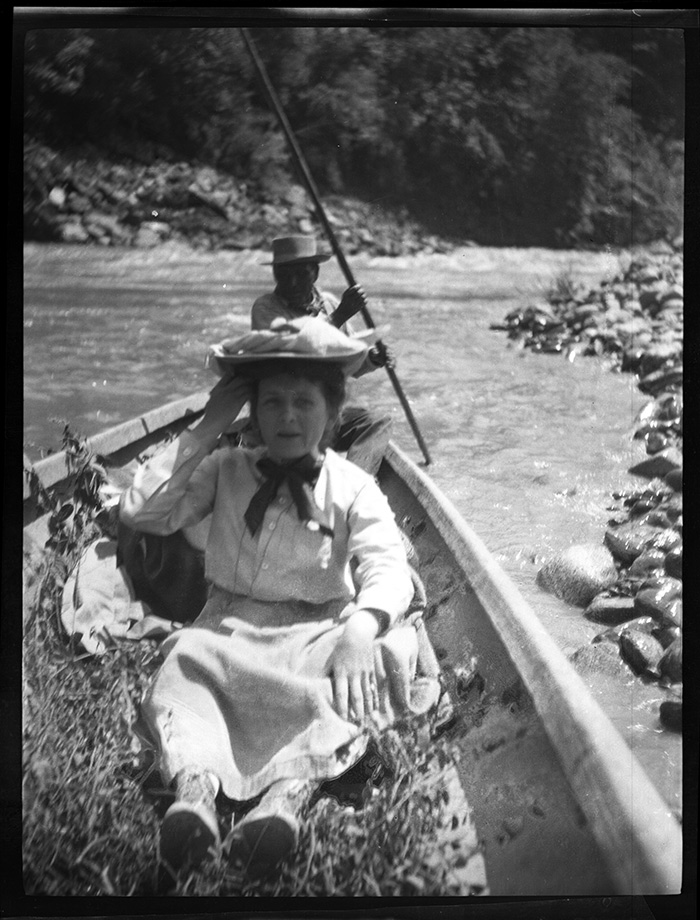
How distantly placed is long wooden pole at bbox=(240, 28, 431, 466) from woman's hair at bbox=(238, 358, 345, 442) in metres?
0.15

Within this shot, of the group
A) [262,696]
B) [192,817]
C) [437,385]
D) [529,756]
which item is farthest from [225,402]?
[529,756]

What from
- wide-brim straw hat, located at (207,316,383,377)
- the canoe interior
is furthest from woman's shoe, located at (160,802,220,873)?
wide-brim straw hat, located at (207,316,383,377)

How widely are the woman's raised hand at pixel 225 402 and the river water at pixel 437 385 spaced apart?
0.18ft

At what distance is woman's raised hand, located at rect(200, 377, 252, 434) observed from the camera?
2.63 metres

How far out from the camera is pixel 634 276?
8.93 ft

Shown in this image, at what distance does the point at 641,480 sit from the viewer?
269 centimetres

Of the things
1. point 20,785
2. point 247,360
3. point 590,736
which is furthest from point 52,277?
point 590,736

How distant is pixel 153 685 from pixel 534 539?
43.1 inches

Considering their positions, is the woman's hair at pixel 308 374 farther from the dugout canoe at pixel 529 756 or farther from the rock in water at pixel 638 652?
the rock in water at pixel 638 652

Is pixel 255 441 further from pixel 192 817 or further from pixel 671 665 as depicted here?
pixel 671 665

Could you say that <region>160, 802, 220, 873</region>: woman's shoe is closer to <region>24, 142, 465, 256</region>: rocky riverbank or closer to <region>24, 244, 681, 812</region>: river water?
<region>24, 244, 681, 812</region>: river water

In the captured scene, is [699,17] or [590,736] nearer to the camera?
[590,736]

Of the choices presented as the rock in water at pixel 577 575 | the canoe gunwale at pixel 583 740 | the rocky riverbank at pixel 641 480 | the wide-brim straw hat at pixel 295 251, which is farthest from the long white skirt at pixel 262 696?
the wide-brim straw hat at pixel 295 251

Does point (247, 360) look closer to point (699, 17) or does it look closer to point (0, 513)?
point (0, 513)
